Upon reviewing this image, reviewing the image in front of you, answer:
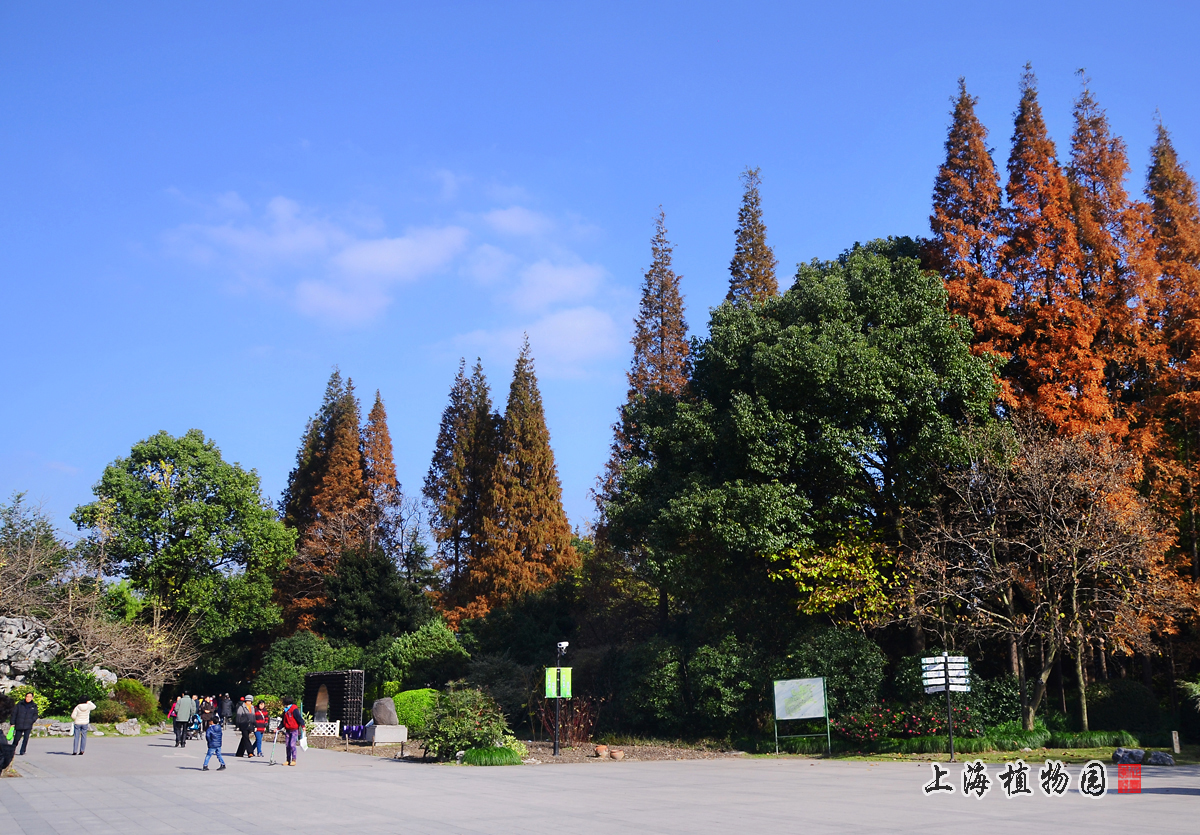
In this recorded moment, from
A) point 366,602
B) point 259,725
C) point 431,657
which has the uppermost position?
point 366,602

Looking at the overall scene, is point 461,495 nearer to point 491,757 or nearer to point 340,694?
point 340,694

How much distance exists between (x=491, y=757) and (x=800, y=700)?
753 centimetres

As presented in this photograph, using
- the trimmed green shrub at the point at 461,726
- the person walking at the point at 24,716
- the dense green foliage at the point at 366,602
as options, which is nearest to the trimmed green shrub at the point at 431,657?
the dense green foliage at the point at 366,602

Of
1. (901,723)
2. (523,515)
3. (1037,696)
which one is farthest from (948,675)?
(523,515)

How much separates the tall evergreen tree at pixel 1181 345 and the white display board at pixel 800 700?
10.3 meters

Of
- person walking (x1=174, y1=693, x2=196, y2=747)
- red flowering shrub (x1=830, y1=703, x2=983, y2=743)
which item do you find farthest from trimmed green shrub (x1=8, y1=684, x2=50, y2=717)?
red flowering shrub (x1=830, y1=703, x2=983, y2=743)

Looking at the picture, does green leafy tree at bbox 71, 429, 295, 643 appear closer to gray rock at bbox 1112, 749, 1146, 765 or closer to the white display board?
the white display board

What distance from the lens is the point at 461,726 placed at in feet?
62.5

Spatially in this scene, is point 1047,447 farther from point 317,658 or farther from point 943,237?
point 317,658

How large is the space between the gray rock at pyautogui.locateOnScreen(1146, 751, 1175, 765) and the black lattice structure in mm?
21242

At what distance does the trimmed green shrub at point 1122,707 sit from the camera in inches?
862

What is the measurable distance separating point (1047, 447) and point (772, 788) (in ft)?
38.8

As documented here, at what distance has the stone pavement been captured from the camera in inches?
379

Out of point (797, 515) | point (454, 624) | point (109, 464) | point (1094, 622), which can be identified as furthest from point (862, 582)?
point (109, 464)
